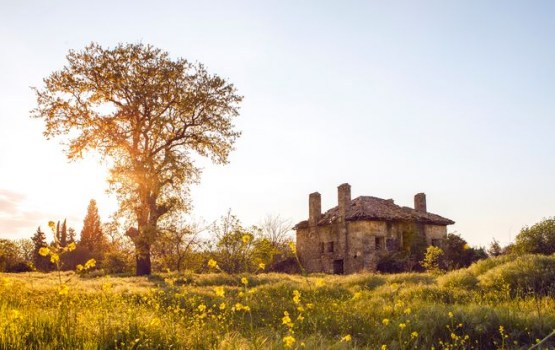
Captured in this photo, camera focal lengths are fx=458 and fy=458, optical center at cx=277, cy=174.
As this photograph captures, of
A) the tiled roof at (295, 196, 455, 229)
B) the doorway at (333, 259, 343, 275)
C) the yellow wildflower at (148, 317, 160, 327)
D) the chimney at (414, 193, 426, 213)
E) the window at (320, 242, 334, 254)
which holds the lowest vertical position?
the doorway at (333, 259, 343, 275)

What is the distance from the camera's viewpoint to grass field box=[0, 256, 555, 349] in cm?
552

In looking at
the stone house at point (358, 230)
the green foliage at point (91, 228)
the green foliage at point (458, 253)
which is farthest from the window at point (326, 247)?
the green foliage at point (91, 228)

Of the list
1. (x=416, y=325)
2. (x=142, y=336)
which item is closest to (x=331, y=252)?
(x=416, y=325)

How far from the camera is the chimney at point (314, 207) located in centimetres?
4009

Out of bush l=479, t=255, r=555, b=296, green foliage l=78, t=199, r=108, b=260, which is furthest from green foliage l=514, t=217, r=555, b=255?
green foliage l=78, t=199, r=108, b=260

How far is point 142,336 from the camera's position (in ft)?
18.7

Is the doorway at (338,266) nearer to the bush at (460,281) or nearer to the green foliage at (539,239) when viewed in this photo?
the green foliage at (539,239)

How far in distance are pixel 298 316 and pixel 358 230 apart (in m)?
26.3

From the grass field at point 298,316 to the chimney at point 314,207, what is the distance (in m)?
19.5

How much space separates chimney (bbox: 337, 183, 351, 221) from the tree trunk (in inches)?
620

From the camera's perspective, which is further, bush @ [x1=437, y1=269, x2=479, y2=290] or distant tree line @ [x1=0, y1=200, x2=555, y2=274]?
distant tree line @ [x1=0, y1=200, x2=555, y2=274]

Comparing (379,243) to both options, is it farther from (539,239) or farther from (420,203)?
(539,239)

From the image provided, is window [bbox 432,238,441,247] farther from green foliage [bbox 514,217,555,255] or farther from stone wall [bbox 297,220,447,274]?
green foliage [bbox 514,217,555,255]

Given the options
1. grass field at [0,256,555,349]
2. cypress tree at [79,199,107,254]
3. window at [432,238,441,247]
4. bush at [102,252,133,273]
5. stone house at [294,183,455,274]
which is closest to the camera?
grass field at [0,256,555,349]
